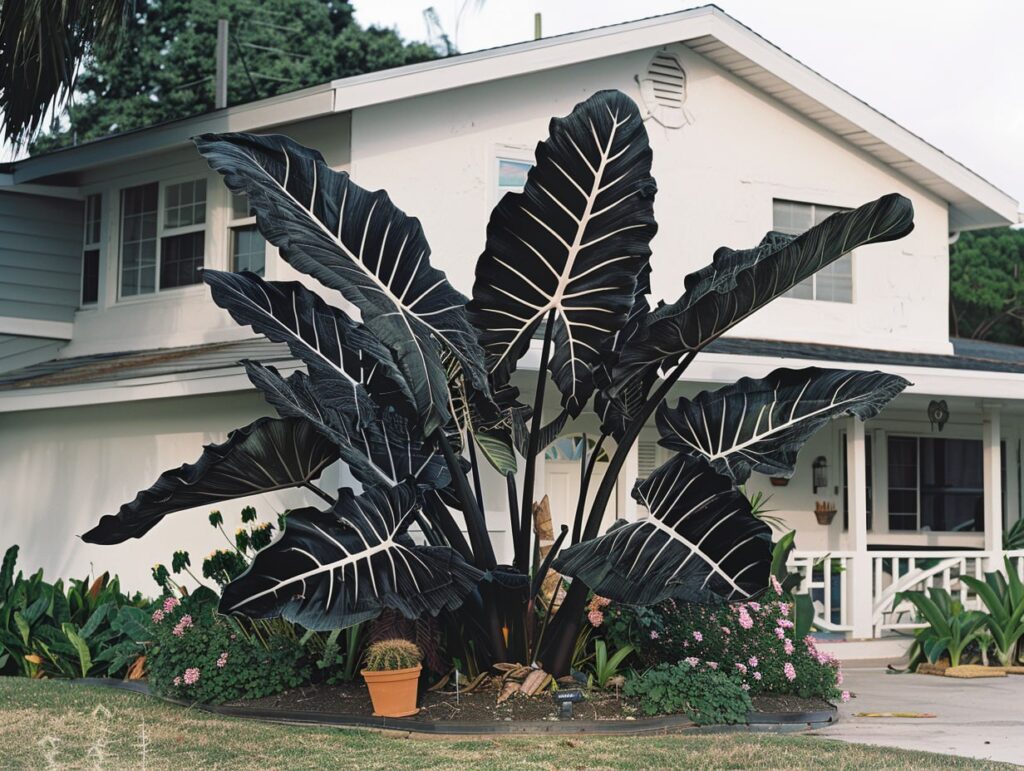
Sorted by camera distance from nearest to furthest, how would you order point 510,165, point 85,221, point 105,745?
point 105,745 → point 510,165 → point 85,221

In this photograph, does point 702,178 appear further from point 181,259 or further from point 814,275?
point 181,259

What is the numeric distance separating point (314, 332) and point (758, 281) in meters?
3.04

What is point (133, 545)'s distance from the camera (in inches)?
505

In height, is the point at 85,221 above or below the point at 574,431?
above

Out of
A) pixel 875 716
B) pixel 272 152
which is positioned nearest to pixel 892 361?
pixel 875 716

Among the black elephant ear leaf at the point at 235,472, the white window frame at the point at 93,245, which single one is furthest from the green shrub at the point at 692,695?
the white window frame at the point at 93,245

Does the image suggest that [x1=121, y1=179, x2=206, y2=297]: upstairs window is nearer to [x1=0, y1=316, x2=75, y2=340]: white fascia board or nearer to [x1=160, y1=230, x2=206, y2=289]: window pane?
[x1=160, y1=230, x2=206, y2=289]: window pane

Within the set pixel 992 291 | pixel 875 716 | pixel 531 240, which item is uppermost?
pixel 992 291

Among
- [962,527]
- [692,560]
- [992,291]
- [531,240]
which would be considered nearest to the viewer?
[692,560]

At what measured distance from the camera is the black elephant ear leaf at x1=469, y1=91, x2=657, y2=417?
326 inches

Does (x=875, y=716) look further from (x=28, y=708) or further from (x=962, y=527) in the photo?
(x=962, y=527)

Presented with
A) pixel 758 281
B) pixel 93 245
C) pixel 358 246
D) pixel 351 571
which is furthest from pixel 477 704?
pixel 93 245

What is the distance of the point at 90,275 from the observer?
14828mm

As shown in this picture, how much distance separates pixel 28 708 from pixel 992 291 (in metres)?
32.5
